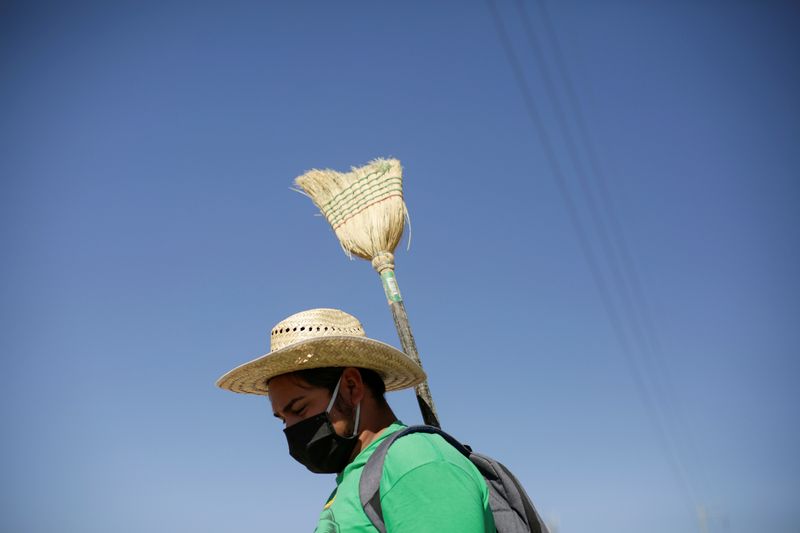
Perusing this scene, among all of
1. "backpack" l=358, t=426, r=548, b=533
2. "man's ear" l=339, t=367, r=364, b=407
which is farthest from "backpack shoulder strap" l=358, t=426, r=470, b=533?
"man's ear" l=339, t=367, r=364, b=407

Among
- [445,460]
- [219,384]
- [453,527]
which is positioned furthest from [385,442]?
[219,384]

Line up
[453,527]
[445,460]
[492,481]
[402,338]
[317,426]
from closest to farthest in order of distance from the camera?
[453,527], [445,460], [492,481], [317,426], [402,338]

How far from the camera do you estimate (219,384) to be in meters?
3.27

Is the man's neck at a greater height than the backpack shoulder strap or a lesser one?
greater

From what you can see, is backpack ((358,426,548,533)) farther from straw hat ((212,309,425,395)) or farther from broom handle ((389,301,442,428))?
broom handle ((389,301,442,428))

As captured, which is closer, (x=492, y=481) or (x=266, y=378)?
(x=492, y=481)

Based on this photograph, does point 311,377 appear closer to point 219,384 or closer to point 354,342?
point 354,342

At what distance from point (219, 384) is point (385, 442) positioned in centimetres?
127

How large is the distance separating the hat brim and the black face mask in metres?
0.20

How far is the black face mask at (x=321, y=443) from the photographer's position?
2.66 metres

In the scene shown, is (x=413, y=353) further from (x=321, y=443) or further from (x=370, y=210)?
(x=321, y=443)

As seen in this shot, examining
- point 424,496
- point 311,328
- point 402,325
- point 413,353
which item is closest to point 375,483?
point 424,496

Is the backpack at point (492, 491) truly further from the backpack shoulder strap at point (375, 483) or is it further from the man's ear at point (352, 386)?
the man's ear at point (352, 386)

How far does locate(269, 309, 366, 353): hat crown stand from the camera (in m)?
2.80
